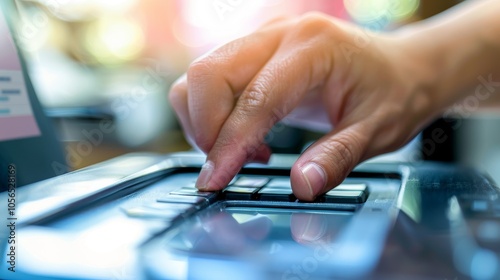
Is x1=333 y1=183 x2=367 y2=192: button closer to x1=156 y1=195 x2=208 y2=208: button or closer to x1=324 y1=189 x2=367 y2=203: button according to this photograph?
x1=324 y1=189 x2=367 y2=203: button

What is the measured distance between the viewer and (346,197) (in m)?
0.44

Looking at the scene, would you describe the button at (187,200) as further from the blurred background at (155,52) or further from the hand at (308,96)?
the blurred background at (155,52)

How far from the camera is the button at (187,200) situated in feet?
1.39

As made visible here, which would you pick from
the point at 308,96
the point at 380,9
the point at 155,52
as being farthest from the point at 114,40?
the point at 308,96

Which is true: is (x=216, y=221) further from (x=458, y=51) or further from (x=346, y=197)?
(x=458, y=51)

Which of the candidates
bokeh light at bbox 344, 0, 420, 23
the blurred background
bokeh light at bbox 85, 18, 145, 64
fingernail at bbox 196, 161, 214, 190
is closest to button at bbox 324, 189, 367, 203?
fingernail at bbox 196, 161, 214, 190

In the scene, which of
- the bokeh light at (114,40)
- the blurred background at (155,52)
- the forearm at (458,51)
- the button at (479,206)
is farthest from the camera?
the bokeh light at (114,40)

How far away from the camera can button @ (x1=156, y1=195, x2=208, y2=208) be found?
0.42 meters

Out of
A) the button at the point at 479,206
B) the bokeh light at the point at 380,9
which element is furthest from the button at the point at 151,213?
the bokeh light at the point at 380,9

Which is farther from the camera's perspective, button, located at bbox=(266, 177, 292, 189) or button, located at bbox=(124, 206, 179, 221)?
button, located at bbox=(266, 177, 292, 189)

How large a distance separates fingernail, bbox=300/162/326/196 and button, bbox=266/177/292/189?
0.03 meters

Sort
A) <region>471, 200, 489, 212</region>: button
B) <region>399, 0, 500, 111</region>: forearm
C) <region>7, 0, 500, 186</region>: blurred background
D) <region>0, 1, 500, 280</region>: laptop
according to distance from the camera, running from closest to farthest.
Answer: <region>0, 1, 500, 280</region>: laptop → <region>471, 200, 489, 212</region>: button → <region>399, 0, 500, 111</region>: forearm → <region>7, 0, 500, 186</region>: blurred background

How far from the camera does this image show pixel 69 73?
2.10 metres

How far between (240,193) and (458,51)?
17.2 inches
